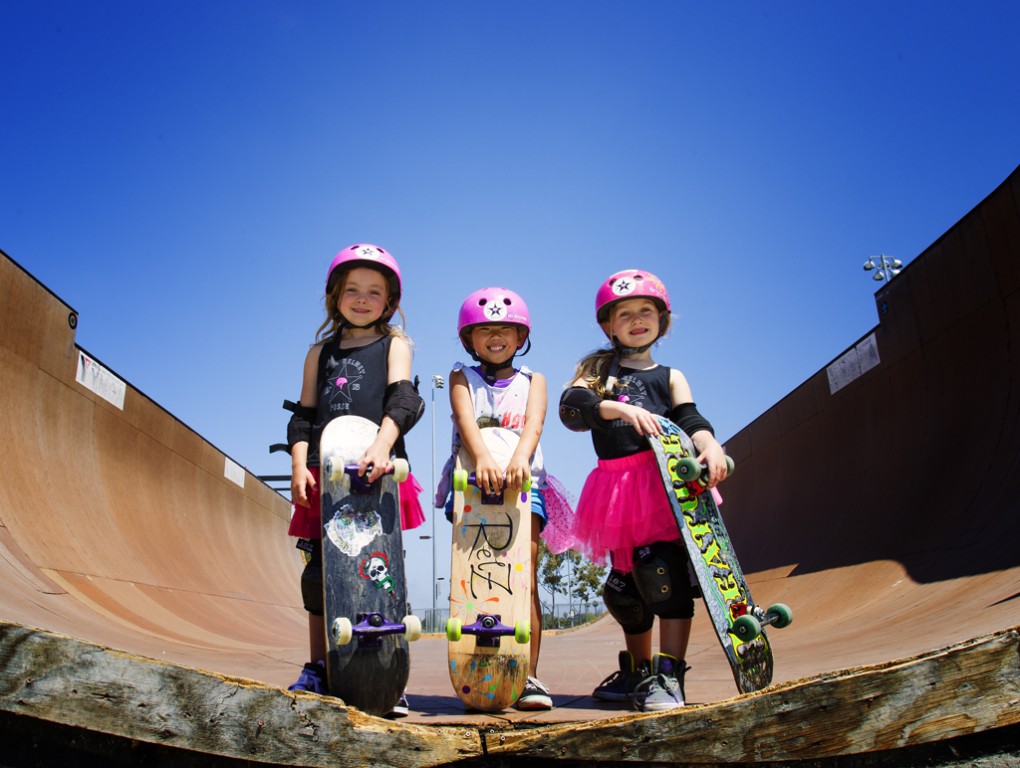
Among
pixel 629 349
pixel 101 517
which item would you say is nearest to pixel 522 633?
pixel 629 349

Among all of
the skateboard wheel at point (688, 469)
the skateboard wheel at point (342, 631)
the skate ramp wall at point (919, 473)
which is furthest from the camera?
the skate ramp wall at point (919, 473)

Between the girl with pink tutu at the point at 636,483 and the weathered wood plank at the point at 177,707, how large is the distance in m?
1.19

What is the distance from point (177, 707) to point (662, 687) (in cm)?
164

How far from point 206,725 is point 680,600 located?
1.77 meters

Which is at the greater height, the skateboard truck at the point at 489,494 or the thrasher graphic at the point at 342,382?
the thrasher graphic at the point at 342,382

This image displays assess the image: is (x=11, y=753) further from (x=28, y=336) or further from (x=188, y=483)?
(x=188, y=483)

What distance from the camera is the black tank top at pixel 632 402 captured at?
3.25 m

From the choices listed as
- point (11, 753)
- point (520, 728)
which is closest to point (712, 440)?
point (520, 728)

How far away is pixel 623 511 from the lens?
307 cm

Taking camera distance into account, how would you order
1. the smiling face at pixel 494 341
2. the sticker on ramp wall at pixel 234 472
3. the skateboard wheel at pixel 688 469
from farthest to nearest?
1. the sticker on ramp wall at pixel 234 472
2. the smiling face at pixel 494 341
3. the skateboard wheel at pixel 688 469

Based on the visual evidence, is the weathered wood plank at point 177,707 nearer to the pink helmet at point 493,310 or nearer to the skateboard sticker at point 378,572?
the skateboard sticker at point 378,572

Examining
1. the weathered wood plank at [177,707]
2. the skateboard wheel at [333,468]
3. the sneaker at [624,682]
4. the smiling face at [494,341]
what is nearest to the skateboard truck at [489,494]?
the skateboard wheel at [333,468]

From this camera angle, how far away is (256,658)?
189 inches

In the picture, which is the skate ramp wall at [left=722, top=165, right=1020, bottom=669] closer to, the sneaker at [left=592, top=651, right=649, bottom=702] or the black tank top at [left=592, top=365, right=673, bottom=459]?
the sneaker at [left=592, top=651, right=649, bottom=702]
